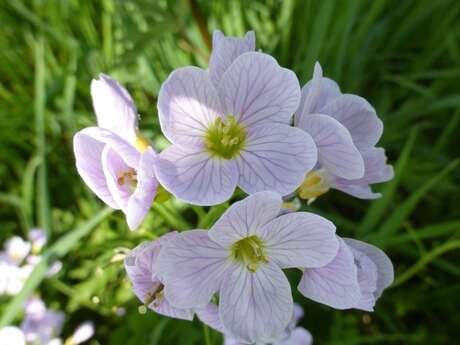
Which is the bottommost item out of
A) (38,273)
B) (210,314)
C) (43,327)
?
(43,327)

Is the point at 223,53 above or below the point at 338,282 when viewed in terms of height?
above

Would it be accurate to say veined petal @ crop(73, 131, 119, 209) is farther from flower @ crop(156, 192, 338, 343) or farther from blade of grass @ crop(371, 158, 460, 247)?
blade of grass @ crop(371, 158, 460, 247)

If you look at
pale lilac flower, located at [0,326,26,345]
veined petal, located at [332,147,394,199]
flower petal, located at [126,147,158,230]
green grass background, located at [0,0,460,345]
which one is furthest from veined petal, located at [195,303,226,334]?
pale lilac flower, located at [0,326,26,345]

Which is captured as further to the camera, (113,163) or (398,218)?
(398,218)

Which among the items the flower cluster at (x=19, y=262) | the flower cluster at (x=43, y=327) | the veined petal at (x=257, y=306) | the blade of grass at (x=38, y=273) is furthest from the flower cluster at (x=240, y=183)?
the flower cluster at (x=19, y=262)

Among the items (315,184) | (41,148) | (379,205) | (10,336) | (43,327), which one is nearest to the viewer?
(315,184)

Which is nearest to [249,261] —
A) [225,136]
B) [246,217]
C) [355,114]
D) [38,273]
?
[246,217]

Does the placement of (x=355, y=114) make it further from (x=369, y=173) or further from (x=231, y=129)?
(x=231, y=129)
